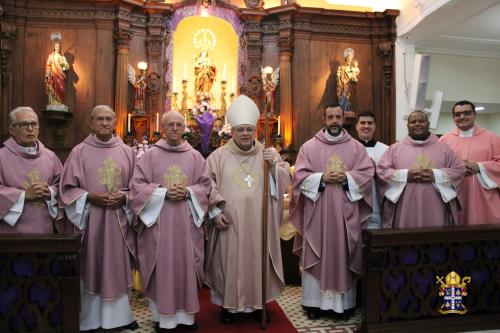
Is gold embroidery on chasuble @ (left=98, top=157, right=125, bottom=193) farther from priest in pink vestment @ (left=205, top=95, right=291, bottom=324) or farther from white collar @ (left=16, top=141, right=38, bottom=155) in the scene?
priest in pink vestment @ (left=205, top=95, right=291, bottom=324)

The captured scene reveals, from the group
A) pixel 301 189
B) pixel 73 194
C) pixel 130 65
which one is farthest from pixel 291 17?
pixel 73 194

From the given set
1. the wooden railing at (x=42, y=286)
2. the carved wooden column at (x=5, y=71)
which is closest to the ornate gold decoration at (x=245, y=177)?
the wooden railing at (x=42, y=286)

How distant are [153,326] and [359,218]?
2.33 metres

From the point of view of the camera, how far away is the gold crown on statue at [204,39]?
9.67 metres

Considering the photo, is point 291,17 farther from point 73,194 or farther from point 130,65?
A: point 73,194

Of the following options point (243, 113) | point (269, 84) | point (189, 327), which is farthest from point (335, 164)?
point (269, 84)

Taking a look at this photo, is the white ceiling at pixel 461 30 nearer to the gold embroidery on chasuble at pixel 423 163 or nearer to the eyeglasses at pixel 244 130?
the gold embroidery on chasuble at pixel 423 163

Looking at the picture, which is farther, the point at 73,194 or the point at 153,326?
the point at 153,326

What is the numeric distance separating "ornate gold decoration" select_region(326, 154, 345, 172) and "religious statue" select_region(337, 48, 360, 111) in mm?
4957

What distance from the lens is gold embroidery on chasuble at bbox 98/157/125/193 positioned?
386 cm

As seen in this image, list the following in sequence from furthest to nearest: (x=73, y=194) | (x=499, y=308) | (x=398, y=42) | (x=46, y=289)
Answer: (x=398, y=42) → (x=499, y=308) → (x=73, y=194) → (x=46, y=289)

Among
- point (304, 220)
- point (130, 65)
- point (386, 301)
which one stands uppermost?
point (130, 65)

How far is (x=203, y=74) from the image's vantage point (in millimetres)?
9203

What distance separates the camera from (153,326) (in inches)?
159
